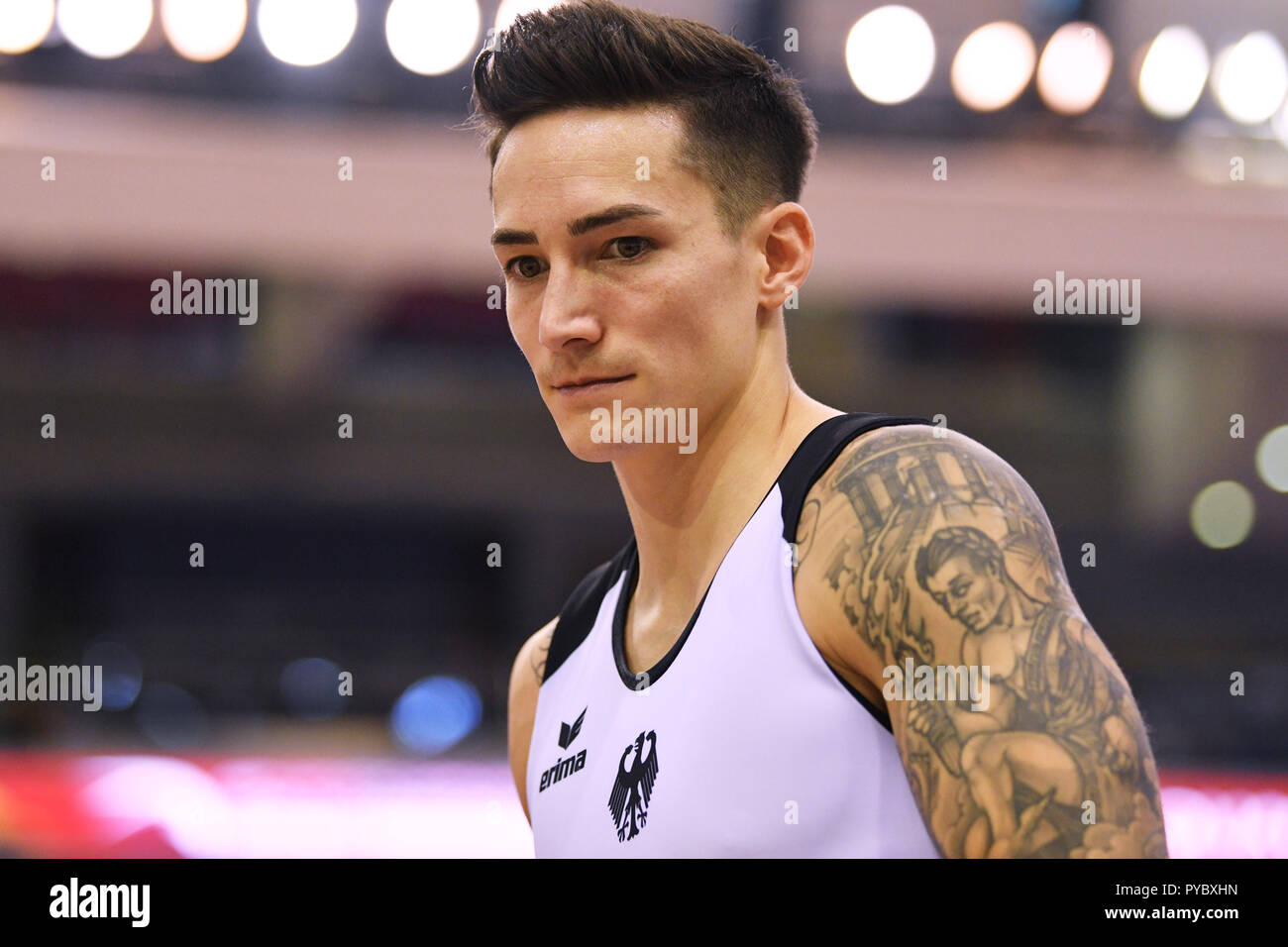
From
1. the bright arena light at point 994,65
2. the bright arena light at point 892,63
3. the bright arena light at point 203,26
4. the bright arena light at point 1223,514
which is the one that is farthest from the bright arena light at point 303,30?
the bright arena light at point 1223,514

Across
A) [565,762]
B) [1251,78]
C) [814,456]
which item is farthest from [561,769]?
[1251,78]

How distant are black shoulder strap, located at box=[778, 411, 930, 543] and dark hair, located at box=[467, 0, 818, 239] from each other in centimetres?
32

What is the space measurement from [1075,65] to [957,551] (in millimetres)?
8911

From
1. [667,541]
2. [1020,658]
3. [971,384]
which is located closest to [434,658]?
[971,384]

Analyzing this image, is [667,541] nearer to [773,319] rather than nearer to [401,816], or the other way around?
[773,319]

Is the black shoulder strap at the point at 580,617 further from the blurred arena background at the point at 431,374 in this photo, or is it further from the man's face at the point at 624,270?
the blurred arena background at the point at 431,374

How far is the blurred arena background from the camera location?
7812mm

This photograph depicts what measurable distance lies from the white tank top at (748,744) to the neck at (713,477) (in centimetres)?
9

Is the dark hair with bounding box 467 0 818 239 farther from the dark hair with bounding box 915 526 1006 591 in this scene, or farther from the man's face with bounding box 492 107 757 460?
the dark hair with bounding box 915 526 1006 591

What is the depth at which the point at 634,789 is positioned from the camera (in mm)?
1511

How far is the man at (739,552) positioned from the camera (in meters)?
1.18
